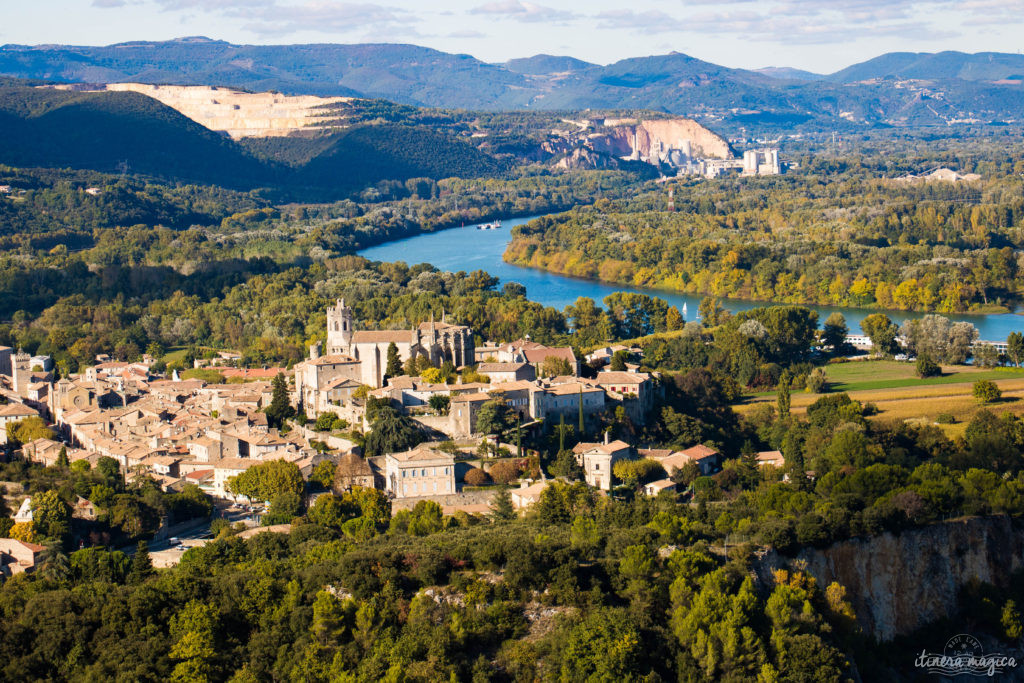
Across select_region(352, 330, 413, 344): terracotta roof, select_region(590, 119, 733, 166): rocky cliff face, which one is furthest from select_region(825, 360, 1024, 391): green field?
select_region(590, 119, 733, 166): rocky cliff face

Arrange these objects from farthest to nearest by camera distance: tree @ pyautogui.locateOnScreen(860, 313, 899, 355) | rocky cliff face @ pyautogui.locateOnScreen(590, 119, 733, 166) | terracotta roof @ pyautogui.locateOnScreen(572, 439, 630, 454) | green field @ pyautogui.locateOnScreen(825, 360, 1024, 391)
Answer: rocky cliff face @ pyautogui.locateOnScreen(590, 119, 733, 166), tree @ pyautogui.locateOnScreen(860, 313, 899, 355), green field @ pyautogui.locateOnScreen(825, 360, 1024, 391), terracotta roof @ pyautogui.locateOnScreen(572, 439, 630, 454)

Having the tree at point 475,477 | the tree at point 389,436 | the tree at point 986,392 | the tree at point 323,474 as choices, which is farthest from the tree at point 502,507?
the tree at point 986,392

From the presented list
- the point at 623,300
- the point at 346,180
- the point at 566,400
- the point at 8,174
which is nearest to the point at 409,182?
the point at 346,180

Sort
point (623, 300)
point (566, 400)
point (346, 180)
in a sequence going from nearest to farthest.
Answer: point (566, 400)
point (623, 300)
point (346, 180)

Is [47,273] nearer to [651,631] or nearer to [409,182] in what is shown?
[651,631]

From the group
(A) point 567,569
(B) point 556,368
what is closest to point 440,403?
(B) point 556,368

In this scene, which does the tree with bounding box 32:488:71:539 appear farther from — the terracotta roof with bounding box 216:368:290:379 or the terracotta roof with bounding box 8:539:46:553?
the terracotta roof with bounding box 216:368:290:379

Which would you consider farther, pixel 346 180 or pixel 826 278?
pixel 346 180
